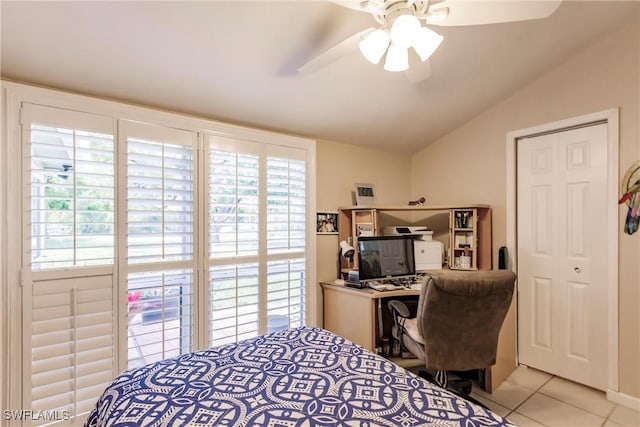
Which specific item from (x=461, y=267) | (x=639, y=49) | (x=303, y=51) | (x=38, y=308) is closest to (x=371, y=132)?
(x=303, y=51)

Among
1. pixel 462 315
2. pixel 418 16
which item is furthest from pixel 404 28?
pixel 462 315

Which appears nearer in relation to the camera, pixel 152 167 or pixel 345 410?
pixel 345 410

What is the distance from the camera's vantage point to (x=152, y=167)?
7.25 ft

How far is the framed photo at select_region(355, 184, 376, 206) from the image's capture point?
3320mm

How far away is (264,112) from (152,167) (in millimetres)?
949

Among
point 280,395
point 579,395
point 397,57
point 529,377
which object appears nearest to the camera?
point 280,395

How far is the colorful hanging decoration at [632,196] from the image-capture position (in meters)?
2.27

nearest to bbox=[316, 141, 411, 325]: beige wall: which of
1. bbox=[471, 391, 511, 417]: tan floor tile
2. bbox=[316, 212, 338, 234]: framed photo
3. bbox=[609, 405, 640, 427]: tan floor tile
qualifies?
bbox=[316, 212, 338, 234]: framed photo

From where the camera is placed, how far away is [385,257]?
9.93 feet

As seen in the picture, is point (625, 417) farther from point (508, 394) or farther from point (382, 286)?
point (382, 286)

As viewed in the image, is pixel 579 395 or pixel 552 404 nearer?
pixel 552 404

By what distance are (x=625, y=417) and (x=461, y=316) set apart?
1.40 meters

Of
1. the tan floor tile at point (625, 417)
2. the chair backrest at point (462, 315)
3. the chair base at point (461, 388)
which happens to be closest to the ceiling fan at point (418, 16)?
the chair backrest at point (462, 315)

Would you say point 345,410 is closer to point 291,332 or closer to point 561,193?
point 291,332
